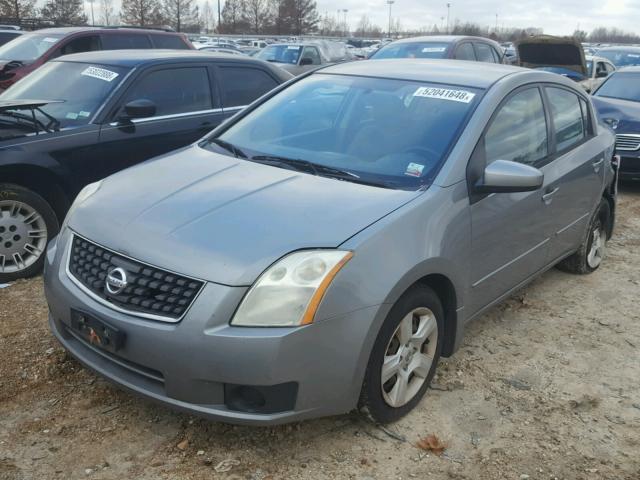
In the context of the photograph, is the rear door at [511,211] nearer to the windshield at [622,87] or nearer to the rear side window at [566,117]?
the rear side window at [566,117]

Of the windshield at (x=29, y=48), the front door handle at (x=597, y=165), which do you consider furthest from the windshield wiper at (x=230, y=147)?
the windshield at (x=29, y=48)

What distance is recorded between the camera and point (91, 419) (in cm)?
298

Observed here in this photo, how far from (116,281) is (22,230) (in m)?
2.40

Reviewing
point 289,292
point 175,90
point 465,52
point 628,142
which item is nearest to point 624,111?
point 628,142

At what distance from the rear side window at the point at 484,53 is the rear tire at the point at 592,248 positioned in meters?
7.16

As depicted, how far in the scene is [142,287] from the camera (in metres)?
2.59

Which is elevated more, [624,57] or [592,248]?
[624,57]

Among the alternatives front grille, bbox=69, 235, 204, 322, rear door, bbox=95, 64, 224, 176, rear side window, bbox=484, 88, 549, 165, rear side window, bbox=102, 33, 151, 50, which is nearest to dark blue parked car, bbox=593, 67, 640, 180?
rear side window, bbox=484, 88, 549, 165

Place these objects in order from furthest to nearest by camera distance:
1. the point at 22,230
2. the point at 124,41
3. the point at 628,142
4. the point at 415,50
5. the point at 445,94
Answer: the point at 415,50, the point at 124,41, the point at 628,142, the point at 22,230, the point at 445,94

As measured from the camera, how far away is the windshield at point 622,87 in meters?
9.38

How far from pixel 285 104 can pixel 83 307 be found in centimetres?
200

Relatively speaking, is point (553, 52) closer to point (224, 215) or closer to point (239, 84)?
point (239, 84)

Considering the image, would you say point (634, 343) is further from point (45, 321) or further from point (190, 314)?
point (45, 321)

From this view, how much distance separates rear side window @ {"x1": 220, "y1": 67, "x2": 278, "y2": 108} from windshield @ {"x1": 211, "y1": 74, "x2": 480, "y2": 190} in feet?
6.67
